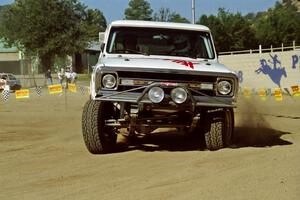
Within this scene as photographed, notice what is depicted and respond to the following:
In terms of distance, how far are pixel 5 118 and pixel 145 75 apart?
32.9 ft

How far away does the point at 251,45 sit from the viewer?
5906 centimetres

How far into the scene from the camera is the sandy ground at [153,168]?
253 inches

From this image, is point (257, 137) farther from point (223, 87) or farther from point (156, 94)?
point (156, 94)

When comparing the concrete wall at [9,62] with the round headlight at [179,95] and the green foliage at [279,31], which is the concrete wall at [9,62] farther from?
the round headlight at [179,95]

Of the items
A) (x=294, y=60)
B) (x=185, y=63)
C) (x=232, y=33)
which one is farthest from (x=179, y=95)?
(x=232, y=33)

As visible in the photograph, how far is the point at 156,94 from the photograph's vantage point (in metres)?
8.56

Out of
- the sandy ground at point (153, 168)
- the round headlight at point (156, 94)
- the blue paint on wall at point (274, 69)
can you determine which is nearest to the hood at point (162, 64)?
the round headlight at point (156, 94)

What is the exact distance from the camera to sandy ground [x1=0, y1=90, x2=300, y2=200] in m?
6.42

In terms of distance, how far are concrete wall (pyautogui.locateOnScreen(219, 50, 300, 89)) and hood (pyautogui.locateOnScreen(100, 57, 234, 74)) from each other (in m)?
22.0

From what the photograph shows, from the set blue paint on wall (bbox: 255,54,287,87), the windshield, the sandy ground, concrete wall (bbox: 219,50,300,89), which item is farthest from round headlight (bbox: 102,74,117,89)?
blue paint on wall (bbox: 255,54,287,87)

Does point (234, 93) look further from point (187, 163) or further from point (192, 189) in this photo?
point (192, 189)

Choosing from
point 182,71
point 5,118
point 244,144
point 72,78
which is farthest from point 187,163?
point 72,78

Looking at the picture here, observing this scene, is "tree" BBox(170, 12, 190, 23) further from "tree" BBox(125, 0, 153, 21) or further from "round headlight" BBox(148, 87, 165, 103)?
"round headlight" BBox(148, 87, 165, 103)

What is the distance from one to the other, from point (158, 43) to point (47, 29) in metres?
51.4
